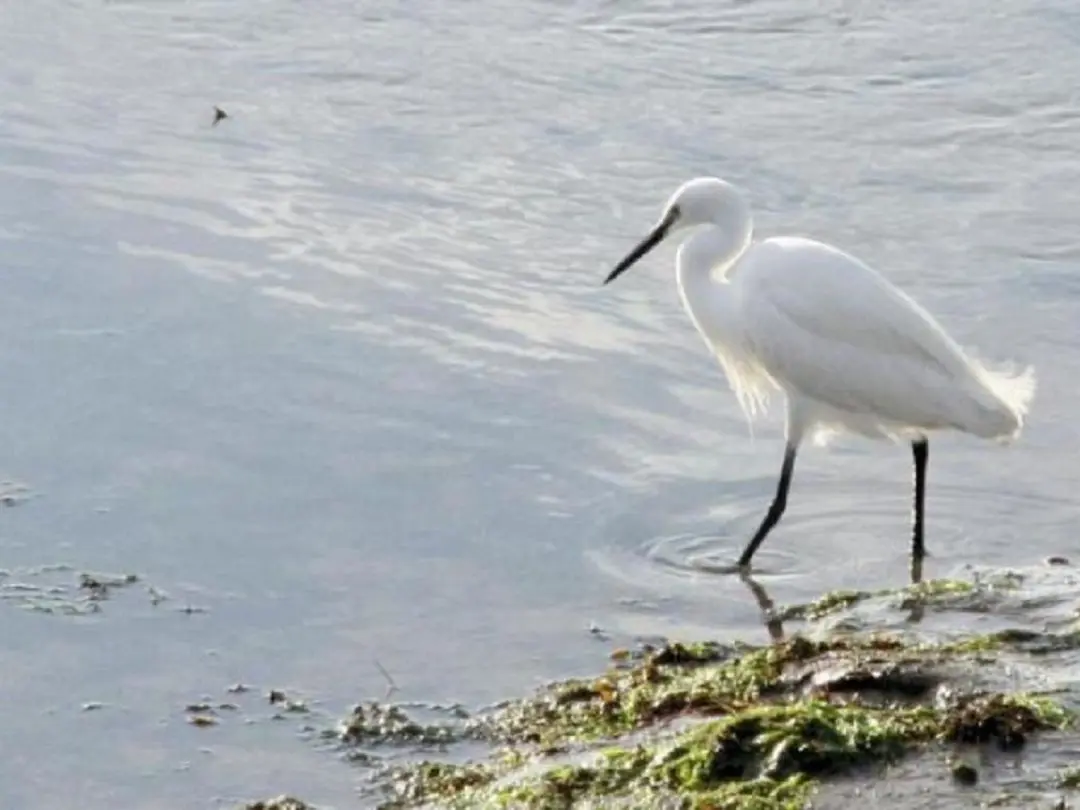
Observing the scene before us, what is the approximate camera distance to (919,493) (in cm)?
796

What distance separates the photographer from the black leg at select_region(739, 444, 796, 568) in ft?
25.7

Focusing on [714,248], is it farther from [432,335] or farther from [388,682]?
[388,682]

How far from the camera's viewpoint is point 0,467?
7879mm

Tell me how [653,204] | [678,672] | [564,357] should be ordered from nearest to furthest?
[678,672] < [564,357] < [653,204]

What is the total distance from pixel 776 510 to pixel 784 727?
122 inches

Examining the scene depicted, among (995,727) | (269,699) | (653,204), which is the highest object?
(653,204)

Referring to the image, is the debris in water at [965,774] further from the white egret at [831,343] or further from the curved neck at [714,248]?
the curved neck at [714,248]

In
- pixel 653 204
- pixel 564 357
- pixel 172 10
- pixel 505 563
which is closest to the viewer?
pixel 505 563

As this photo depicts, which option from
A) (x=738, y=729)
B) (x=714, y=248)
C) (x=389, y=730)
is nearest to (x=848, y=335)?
(x=714, y=248)

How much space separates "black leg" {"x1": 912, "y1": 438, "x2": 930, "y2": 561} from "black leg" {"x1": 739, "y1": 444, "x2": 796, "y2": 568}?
47 centimetres

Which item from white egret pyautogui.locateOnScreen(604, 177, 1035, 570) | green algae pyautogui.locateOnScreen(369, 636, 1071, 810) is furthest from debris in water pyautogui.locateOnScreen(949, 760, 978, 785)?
white egret pyautogui.locateOnScreen(604, 177, 1035, 570)

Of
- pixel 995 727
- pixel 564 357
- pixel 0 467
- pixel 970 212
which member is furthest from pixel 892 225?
pixel 995 727

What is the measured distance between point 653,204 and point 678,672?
5.39 metres

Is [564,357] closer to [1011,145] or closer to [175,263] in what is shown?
[175,263]
